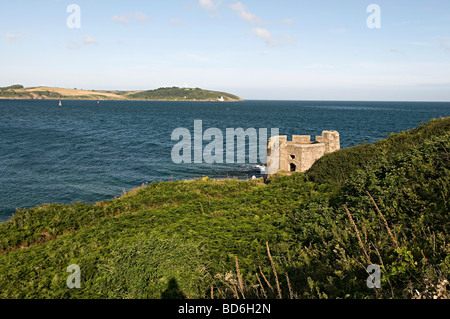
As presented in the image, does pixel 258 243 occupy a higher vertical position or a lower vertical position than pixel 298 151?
lower

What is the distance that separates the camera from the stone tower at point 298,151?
74.1 ft

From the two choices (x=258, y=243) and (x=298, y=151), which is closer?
(x=258, y=243)

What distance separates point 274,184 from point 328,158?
394cm

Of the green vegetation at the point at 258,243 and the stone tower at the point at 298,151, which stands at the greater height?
the stone tower at the point at 298,151

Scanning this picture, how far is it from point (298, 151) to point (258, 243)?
13936 mm

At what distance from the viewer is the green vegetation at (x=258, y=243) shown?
6.23 meters

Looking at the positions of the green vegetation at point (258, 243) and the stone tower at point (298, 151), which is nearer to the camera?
the green vegetation at point (258, 243)

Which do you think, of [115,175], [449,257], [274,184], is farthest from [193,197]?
[115,175]

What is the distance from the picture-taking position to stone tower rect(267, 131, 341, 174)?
22578 millimetres

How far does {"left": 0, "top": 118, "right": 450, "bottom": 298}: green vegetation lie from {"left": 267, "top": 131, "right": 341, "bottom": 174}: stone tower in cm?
691

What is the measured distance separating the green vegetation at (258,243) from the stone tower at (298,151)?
691 centimetres

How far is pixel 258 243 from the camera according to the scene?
32.3 feet

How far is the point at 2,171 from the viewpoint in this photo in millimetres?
32938

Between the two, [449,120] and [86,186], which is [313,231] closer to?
[449,120]
